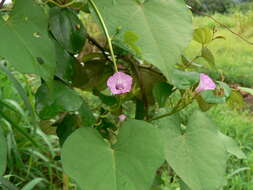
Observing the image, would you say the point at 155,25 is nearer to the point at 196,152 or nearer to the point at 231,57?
the point at 196,152

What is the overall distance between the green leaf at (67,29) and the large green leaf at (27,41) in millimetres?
84

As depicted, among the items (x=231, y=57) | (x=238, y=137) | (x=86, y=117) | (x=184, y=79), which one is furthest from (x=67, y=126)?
(x=231, y=57)

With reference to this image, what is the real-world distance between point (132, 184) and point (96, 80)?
288 millimetres

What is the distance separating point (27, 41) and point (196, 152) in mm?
247

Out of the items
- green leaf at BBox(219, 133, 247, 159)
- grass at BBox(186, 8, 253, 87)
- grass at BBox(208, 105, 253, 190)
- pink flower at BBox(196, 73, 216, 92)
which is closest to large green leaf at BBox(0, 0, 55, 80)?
pink flower at BBox(196, 73, 216, 92)

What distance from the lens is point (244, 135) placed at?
8.09 ft

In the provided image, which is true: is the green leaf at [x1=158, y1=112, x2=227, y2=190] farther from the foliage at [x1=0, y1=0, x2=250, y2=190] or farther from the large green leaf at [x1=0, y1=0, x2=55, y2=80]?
the large green leaf at [x1=0, y1=0, x2=55, y2=80]

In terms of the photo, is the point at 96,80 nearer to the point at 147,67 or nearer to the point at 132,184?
the point at 147,67

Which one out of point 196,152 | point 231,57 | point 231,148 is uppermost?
point 196,152

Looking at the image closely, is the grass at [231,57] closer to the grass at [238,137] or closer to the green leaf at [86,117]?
the grass at [238,137]

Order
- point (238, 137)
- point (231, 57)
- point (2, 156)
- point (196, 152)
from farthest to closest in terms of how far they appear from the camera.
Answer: point (231, 57) → point (238, 137) → point (196, 152) → point (2, 156)

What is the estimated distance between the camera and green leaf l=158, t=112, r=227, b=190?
1.72ft

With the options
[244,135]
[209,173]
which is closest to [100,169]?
[209,173]

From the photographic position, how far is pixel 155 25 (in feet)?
1.41
